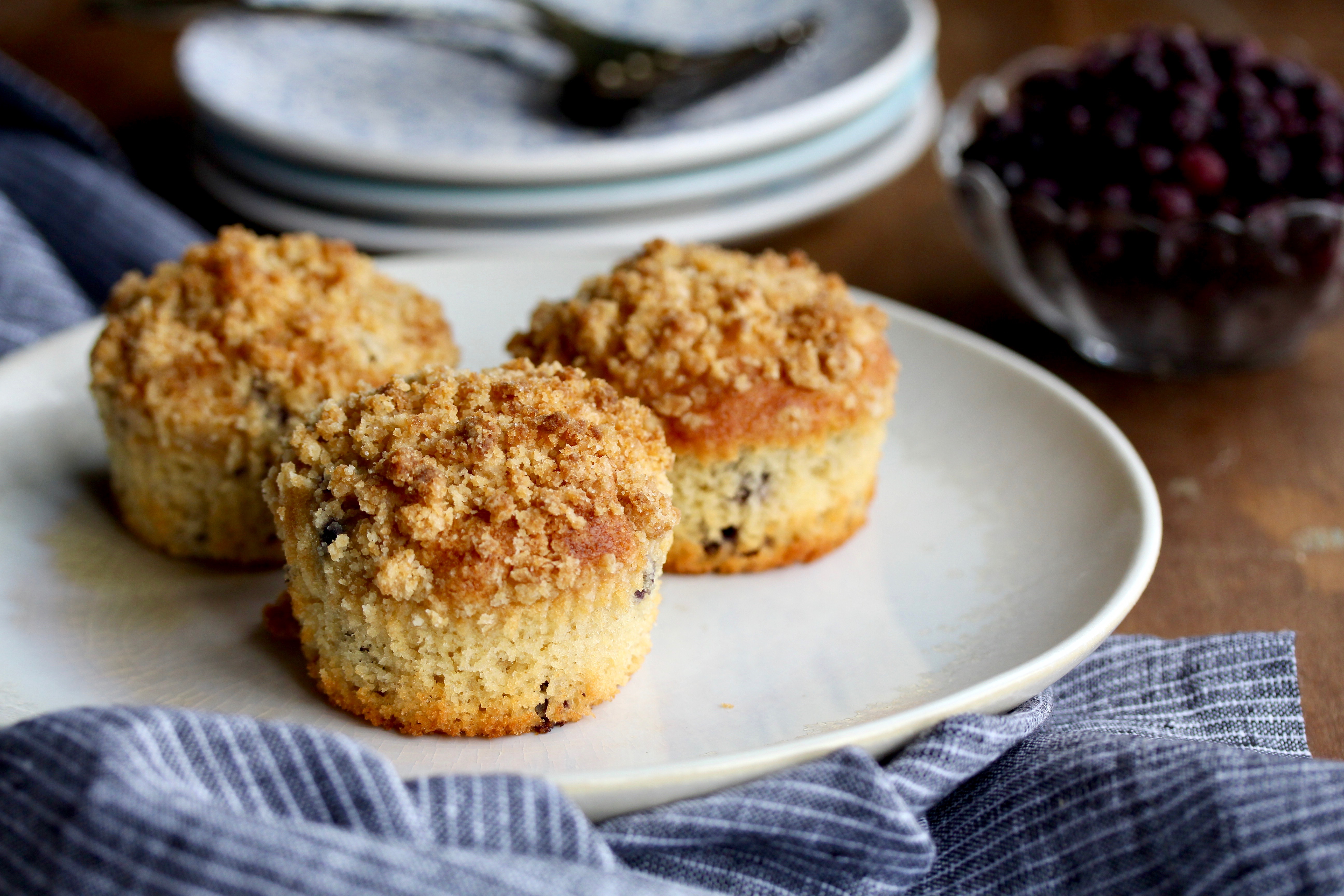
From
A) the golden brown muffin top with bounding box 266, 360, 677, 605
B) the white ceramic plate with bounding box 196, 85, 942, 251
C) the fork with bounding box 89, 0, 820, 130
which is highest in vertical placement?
the golden brown muffin top with bounding box 266, 360, 677, 605

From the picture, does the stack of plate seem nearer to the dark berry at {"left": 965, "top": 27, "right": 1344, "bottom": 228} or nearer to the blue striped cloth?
the dark berry at {"left": 965, "top": 27, "right": 1344, "bottom": 228}

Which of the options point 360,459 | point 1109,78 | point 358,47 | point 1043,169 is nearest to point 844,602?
point 360,459

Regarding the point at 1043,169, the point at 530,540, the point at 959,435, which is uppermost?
the point at 530,540

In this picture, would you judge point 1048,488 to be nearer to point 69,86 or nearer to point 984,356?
point 984,356

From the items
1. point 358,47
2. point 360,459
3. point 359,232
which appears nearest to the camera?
point 360,459

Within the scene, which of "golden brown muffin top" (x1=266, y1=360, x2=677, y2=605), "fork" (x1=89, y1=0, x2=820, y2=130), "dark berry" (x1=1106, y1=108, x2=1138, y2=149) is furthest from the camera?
"fork" (x1=89, y1=0, x2=820, y2=130)

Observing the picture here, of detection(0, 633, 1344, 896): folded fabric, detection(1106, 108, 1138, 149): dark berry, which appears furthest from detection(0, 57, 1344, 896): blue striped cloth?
detection(1106, 108, 1138, 149): dark berry
